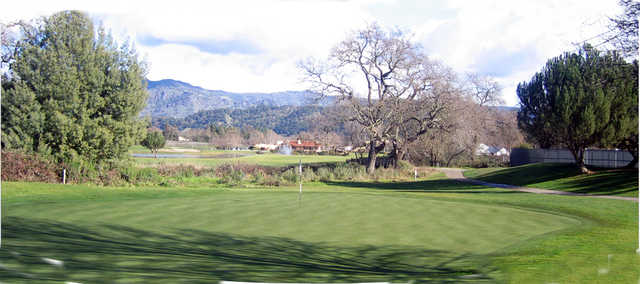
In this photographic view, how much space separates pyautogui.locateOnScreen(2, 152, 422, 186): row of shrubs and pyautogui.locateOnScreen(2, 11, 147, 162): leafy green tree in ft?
3.24

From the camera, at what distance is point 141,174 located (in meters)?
26.4

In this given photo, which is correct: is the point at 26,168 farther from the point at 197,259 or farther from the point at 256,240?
the point at 197,259

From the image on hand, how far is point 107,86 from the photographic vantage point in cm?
2545

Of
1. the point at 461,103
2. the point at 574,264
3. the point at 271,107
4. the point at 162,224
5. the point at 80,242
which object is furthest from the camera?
the point at 271,107

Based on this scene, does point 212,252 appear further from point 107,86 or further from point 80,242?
point 107,86

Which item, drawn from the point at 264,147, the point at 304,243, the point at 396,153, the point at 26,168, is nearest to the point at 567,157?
the point at 396,153

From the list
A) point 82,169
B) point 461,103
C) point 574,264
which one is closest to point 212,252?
point 574,264

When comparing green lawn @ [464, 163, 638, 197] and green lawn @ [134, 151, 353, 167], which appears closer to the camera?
green lawn @ [464, 163, 638, 197]

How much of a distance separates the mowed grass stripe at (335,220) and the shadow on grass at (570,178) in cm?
1794

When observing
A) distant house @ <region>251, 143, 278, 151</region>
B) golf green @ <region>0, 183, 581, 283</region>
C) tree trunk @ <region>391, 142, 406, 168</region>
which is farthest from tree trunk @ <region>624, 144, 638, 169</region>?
distant house @ <region>251, 143, 278, 151</region>

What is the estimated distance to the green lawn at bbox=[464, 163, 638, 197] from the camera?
2550 cm

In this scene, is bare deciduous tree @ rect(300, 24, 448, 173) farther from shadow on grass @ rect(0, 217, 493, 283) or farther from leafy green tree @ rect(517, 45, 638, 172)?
shadow on grass @ rect(0, 217, 493, 283)

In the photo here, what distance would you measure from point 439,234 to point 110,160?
76.0 ft

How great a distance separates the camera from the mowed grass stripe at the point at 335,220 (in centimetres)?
790
